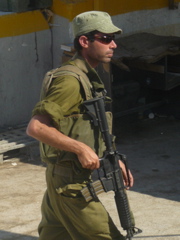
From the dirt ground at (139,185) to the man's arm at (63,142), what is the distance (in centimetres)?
183

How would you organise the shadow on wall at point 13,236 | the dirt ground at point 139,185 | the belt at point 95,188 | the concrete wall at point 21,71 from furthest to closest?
the concrete wall at point 21,71 < the dirt ground at point 139,185 < the shadow on wall at point 13,236 < the belt at point 95,188

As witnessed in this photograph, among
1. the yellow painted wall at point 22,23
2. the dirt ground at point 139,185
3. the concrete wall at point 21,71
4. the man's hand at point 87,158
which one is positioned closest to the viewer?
the man's hand at point 87,158

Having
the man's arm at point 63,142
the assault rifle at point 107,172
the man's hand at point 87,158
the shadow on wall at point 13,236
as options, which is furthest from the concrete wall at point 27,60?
the man's hand at point 87,158

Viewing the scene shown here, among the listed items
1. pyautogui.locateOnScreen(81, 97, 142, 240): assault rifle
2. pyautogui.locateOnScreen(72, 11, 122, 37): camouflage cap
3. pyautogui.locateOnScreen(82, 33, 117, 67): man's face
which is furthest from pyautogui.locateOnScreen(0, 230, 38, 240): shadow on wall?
pyautogui.locateOnScreen(72, 11, 122, 37): camouflage cap

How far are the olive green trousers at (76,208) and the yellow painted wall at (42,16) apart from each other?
4117 millimetres

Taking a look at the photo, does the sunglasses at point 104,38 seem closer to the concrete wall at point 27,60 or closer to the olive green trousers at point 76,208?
the olive green trousers at point 76,208

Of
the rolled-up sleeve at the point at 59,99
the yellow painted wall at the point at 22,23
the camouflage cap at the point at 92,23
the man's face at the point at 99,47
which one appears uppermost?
the camouflage cap at the point at 92,23

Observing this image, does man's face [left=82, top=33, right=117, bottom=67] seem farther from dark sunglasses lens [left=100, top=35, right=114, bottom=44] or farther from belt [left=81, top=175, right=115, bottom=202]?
belt [left=81, top=175, right=115, bottom=202]

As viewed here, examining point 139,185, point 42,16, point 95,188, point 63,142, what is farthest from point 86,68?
point 42,16

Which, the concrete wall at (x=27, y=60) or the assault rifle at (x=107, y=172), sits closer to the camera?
the assault rifle at (x=107, y=172)

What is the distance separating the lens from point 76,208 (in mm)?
3750

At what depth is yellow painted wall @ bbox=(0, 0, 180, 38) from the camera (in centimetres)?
767

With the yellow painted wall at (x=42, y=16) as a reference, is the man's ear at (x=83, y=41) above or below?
above

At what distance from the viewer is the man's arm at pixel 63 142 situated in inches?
137
